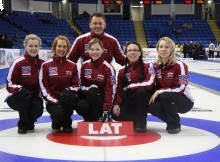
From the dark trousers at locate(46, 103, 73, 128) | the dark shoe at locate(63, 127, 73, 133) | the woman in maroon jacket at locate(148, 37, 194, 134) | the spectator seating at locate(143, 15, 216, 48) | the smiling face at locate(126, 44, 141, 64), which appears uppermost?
the spectator seating at locate(143, 15, 216, 48)

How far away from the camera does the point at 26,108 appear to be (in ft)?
13.5

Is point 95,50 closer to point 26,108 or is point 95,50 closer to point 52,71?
point 52,71

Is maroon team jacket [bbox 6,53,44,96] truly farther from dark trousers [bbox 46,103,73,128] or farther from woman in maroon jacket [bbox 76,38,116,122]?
woman in maroon jacket [bbox 76,38,116,122]

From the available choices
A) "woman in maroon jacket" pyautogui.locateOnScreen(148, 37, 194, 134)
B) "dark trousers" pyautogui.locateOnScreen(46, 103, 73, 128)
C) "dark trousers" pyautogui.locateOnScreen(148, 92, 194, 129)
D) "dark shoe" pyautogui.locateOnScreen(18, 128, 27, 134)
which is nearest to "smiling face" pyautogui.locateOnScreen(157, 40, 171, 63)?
"woman in maroon jacket" pyautogui.locateOnScreen(148, 37, 194, 134)

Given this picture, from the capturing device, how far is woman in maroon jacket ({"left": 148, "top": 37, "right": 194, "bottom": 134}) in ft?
13.3

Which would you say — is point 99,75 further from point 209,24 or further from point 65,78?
point 209,24

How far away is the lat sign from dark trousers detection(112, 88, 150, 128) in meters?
0.19

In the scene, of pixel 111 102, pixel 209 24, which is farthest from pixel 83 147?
pixel 209 24

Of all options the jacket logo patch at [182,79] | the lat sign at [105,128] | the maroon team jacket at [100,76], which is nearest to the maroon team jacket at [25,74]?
the maroon team jacket at [100,76]

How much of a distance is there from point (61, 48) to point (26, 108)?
0.74 m

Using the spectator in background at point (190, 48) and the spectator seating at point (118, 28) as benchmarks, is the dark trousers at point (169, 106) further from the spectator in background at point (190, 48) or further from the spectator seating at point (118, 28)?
the spectator seating at point (118, 28)

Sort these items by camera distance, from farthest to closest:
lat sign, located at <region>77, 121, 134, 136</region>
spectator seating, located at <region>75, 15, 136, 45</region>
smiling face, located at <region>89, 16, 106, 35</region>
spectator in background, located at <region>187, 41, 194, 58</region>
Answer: spectator seating, located at <region>75, 15, 136, 45</region>
spectator in background, located at <region>187, 41, 194, 58</region>
smiling face, located at <region>89, 16, 106, 35</region>
lat sign, located at <region>77, 121, 134, 136</region>

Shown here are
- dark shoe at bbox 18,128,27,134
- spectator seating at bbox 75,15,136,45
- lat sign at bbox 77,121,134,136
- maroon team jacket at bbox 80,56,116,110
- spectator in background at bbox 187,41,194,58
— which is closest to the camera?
lat sign at bbox 77,121,134,136

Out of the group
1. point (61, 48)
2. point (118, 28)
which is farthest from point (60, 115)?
point (118, 28)
